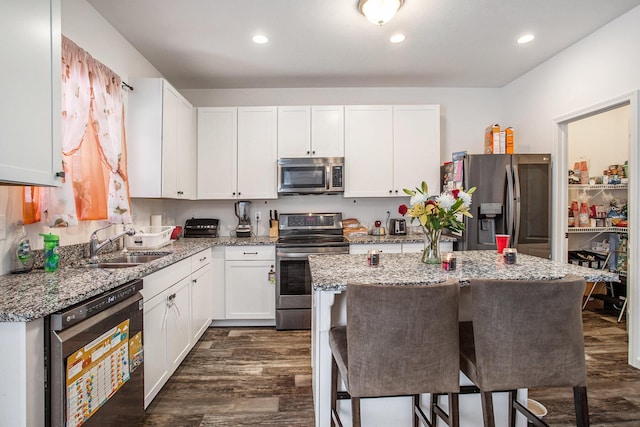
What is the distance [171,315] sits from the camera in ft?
7.15

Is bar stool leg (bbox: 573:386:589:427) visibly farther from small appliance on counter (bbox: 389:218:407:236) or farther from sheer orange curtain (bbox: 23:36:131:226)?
sheer orange curtain (bbox: 23:36:131:226)

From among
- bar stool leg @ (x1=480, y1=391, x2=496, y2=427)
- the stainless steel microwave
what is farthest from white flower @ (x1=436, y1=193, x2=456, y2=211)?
the stainless steel microwave

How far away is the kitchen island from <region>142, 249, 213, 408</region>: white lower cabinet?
1006mm

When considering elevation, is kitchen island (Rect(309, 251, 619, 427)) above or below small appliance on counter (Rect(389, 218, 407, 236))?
below

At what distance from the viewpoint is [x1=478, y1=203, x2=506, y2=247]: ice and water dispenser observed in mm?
3117

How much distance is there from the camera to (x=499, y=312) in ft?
3.98

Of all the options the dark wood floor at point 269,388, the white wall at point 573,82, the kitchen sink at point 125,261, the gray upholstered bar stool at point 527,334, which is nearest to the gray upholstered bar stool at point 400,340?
the gray upholstered bar stool at point 527,334

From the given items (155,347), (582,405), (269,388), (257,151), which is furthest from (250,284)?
(582,405)

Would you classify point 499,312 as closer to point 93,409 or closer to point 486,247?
point 93,409

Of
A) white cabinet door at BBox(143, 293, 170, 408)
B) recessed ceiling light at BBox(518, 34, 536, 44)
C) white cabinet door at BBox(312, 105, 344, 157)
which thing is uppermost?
recessed ceiling light at BBox(518, 34, 536, 44)

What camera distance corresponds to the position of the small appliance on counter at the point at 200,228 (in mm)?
3631

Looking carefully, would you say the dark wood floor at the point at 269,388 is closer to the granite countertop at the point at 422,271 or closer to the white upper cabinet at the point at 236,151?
the granite countertop at the point at 422,271

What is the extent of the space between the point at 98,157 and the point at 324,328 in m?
1.91

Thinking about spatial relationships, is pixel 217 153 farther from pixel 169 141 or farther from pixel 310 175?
pixel 310 175
